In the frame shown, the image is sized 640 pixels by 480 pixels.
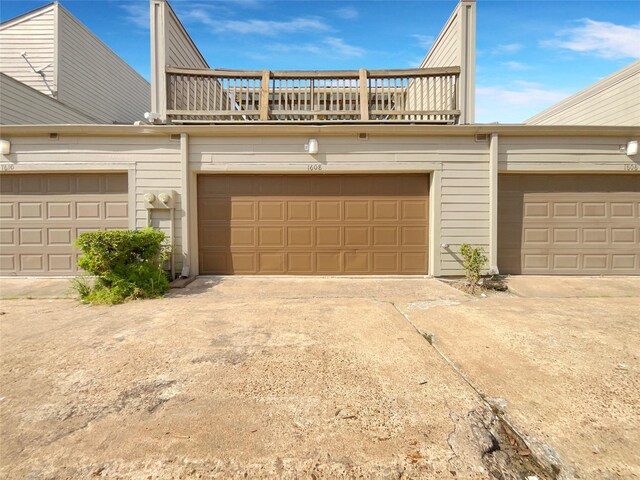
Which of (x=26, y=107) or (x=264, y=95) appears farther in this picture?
(x=26, y=107)

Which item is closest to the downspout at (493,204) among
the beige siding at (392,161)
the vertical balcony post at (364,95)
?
the beige siding at (392,161)

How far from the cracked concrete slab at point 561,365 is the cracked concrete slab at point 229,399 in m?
0.32

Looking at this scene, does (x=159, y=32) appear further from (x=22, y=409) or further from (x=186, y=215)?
(x=22, y=409)

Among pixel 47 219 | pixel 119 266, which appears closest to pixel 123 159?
pixel 47 219

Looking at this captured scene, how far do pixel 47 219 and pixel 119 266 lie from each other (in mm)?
2551

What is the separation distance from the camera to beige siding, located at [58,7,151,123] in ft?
27.6

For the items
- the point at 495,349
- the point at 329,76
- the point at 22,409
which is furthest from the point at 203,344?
the point at 329,76

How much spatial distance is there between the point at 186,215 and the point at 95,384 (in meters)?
3.77

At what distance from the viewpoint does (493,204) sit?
5441mm

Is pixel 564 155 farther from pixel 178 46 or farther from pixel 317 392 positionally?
pixel 178 46

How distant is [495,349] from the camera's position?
269 centimetres

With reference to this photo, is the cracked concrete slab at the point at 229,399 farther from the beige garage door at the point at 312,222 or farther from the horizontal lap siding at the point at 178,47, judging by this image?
the horizontal lap siding at the point at 178,47

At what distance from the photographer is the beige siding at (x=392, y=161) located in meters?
5.52

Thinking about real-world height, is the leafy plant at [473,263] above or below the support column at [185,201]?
below
